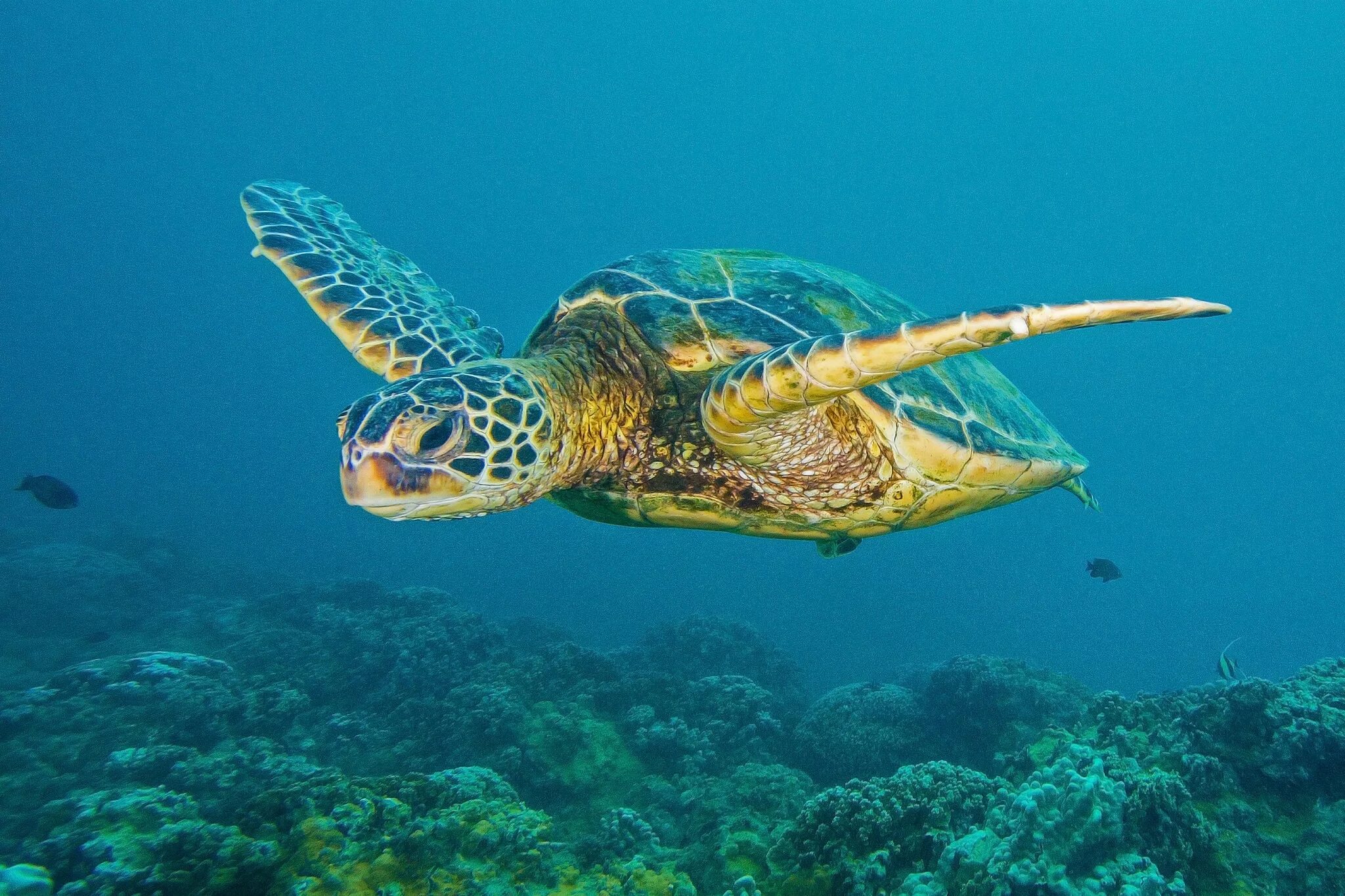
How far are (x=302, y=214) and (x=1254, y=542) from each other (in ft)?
214

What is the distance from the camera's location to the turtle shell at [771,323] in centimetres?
282

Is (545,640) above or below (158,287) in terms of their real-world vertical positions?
below

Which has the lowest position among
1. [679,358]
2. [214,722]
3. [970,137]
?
[214,722]

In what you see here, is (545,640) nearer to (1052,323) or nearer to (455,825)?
(455,825)

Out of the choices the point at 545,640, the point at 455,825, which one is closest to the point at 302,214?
the point at 455,825

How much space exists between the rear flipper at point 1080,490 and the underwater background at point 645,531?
137 cm

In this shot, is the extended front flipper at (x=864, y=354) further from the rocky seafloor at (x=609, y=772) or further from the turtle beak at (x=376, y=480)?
the rocky seafloor at (x=609, y=772)

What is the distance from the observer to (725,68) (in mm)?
107938

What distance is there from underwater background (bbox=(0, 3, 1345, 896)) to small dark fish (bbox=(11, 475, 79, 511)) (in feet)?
6.30

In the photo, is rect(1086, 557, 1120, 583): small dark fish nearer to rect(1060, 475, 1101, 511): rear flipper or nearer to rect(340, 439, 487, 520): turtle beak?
rect(1060, 475, 1101, 511): rear flipper

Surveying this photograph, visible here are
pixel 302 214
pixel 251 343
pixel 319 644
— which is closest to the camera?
pixel 302 214

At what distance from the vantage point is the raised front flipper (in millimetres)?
3350

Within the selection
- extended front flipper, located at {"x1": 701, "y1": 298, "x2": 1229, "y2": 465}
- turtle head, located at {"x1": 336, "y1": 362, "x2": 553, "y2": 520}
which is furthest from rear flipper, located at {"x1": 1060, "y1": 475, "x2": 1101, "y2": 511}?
turtle head, located at {"x1": 336, "y1": 362, "x2": 553, "y2": 520}

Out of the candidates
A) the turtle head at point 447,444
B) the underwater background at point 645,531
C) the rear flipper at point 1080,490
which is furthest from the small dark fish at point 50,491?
the rear flipper at point 1080,490
